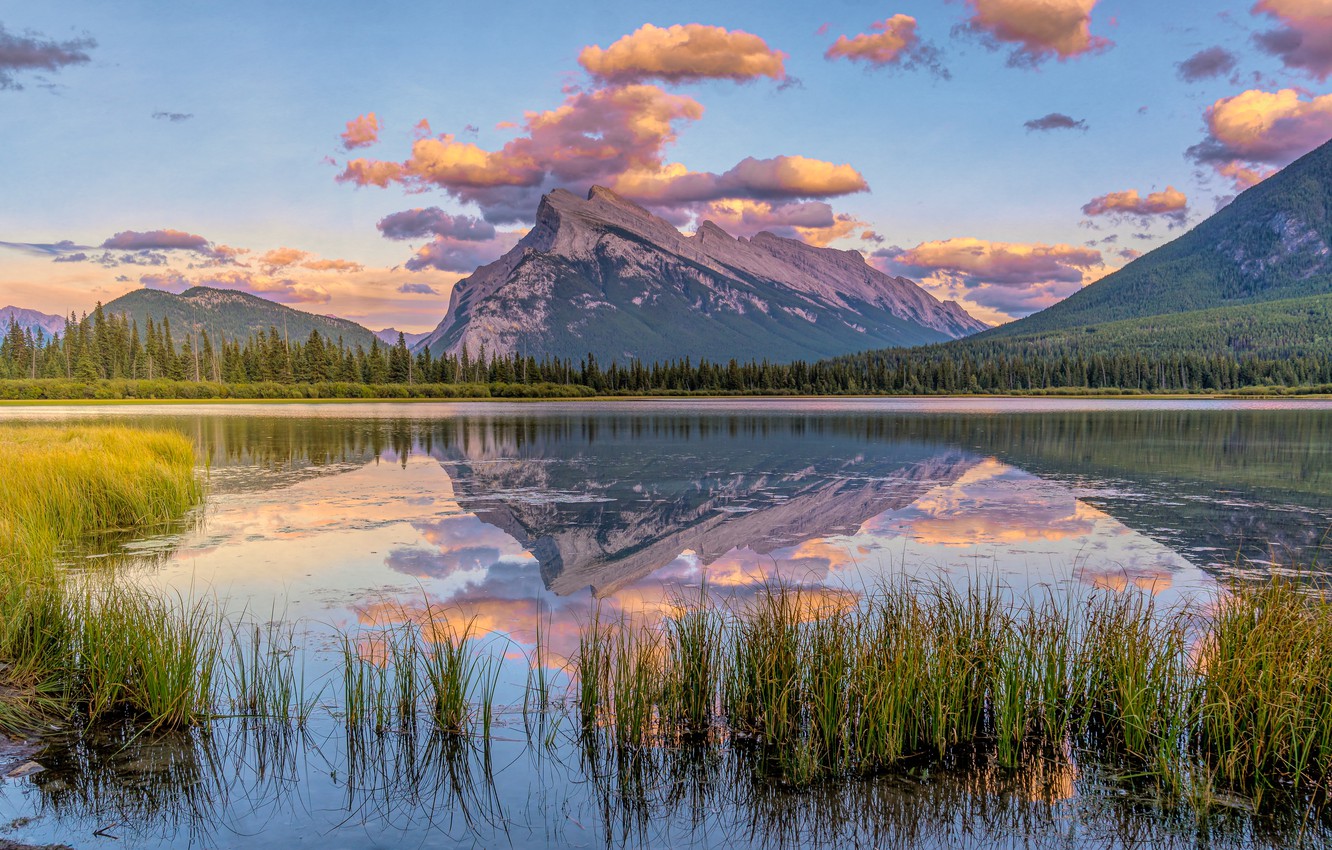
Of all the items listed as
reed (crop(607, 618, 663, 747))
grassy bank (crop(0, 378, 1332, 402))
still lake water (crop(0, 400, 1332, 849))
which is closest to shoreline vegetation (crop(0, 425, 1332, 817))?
reed (crop(607, 618, 663, 747))

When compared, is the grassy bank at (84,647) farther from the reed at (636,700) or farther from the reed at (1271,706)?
the reed at (1271,706)

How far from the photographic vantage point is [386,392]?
151 metres

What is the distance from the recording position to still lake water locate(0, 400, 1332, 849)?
20.0 ft

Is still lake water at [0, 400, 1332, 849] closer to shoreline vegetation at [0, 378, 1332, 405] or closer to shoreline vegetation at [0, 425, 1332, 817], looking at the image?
shoreline vegetation at [0, 425, 1332, 817]

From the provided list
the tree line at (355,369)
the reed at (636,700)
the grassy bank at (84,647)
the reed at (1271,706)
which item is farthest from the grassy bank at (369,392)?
the reed at (1271,706)

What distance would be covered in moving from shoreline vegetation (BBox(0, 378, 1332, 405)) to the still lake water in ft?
359

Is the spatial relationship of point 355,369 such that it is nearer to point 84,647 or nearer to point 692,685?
point 84,647

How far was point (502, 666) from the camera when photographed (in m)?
9.36

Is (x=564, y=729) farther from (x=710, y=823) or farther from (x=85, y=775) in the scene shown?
(x=85, y=775)

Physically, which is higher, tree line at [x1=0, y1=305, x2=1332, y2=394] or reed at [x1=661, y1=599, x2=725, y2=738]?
tree line at [x1=0, y1=305, x2=1332, y2=394]

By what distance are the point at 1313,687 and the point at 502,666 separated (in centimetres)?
762

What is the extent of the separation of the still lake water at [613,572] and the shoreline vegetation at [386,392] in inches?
4312

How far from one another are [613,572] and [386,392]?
145792 mm

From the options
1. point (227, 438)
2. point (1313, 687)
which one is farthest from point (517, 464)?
point (1313, 687)
